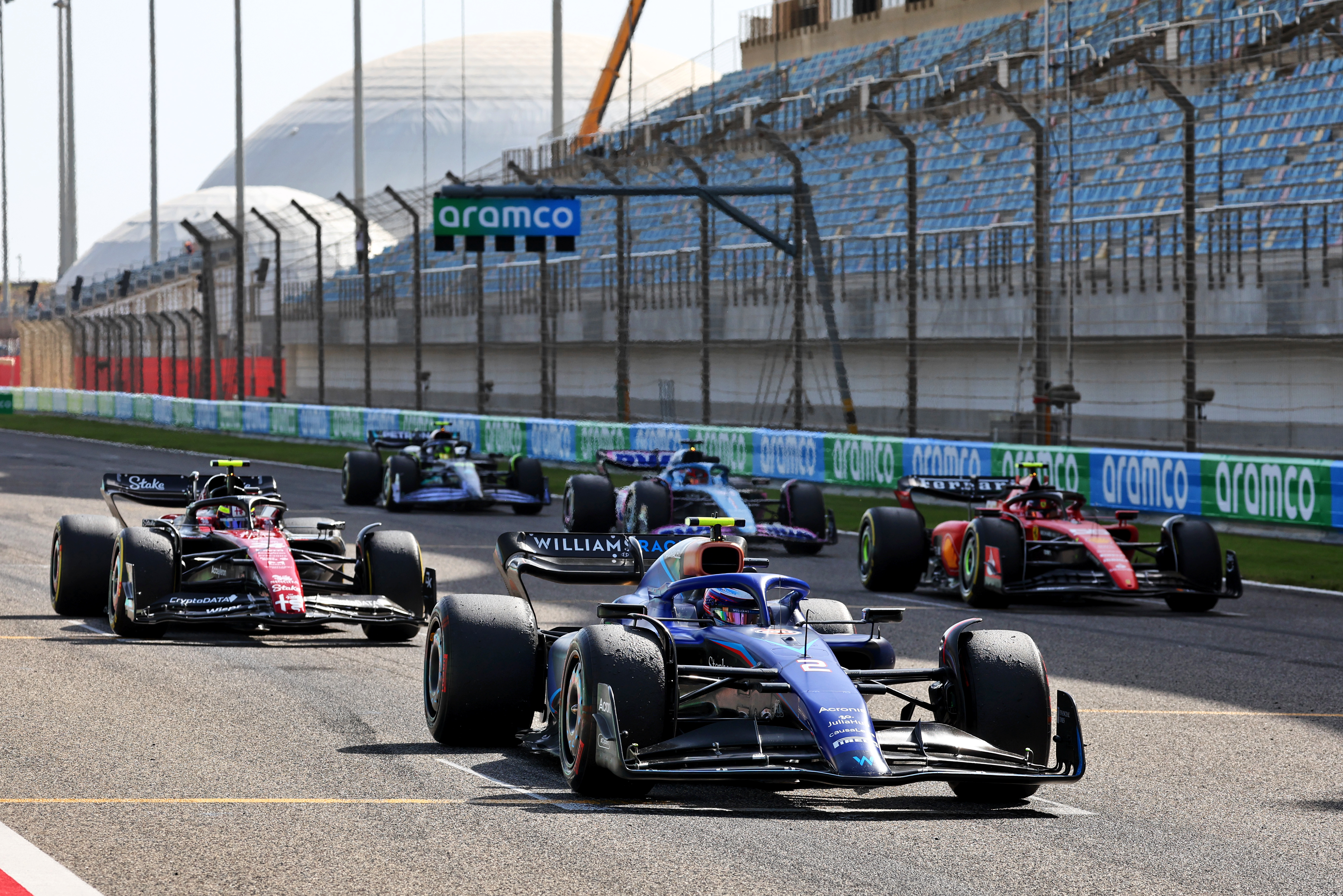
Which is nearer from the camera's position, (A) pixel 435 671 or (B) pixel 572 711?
(B) pixel 572 711

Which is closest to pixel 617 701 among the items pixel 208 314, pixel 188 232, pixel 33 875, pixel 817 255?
pixel 33 875

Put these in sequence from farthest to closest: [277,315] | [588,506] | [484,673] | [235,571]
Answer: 1. [277,315]
2. [588,506]
3. [235,571]
4. [484,673]

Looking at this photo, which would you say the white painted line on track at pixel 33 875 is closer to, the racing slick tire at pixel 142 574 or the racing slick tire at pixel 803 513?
the racing slick tire at pixel 142 574

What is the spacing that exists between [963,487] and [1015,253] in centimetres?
1612

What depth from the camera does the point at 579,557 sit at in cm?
998

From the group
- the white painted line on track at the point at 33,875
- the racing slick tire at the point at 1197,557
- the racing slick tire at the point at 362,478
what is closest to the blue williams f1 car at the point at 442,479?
the racing slick tire at the point at 362,478

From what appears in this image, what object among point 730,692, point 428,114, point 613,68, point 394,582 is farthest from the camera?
point 428,114

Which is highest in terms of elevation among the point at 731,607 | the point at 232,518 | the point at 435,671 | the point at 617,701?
the point at 232,518

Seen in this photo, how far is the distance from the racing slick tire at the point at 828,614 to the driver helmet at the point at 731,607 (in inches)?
9.6

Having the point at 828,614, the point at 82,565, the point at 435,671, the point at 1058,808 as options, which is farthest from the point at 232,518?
the point at 1058,808

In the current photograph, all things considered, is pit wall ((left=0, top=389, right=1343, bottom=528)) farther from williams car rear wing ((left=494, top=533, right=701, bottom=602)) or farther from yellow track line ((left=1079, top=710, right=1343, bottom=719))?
williams car rear wing ((left=494, top=533, right=701, bottom=602))

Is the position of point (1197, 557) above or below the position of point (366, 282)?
below

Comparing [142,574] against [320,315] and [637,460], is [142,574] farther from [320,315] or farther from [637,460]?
[320,315]

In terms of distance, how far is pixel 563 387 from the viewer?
4612 centimetres
